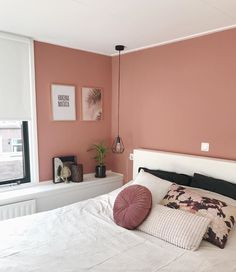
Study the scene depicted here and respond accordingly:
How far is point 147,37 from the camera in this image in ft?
9.40

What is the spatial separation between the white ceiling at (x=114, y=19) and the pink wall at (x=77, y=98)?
25cm

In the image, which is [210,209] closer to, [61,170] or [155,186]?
[155,186]

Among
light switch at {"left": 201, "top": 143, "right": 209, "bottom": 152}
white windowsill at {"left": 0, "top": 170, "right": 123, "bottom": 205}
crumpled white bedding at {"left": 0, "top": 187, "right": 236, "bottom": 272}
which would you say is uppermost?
light switch at {"left": 201, "top": 143, "right": 209, "bottom": 152}

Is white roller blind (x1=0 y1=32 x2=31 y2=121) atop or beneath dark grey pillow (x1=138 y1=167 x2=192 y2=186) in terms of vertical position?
atop

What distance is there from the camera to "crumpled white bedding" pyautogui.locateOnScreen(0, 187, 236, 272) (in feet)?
5.08

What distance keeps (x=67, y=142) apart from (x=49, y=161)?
35 centimetres

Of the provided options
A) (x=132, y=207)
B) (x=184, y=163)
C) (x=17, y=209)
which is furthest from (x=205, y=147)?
(x=17, y=209)

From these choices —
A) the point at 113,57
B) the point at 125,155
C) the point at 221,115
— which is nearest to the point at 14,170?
the point at 125,155

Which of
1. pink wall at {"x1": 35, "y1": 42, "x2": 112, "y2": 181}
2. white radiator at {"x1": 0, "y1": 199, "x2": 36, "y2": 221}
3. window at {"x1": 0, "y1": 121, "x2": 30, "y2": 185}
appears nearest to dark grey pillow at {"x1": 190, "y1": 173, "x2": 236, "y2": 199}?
pink wall at {"x1": 35, "y1": 42, "x2": 112, "y2": 181}

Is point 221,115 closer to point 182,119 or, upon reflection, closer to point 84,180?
point 182,119

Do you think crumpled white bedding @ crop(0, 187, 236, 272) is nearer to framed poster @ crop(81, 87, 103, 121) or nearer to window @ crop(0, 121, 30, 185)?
window @ crop(0, 121, 30, 185)

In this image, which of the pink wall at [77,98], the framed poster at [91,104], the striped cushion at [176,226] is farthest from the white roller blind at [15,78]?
the striped cushion at [176,226]

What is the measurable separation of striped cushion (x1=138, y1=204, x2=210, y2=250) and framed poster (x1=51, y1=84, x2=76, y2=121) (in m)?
1.77

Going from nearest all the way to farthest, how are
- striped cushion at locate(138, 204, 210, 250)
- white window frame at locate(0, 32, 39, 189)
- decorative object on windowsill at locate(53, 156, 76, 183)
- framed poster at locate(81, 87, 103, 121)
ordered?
striped cushion at locate(138, 204, 210, 250) → white window frame at locate(0, 32, 39, 189) → decorative object on windowsill at locate(53, 156, 76, 183) → framed poster at locate(81, 87, 103, 121)
